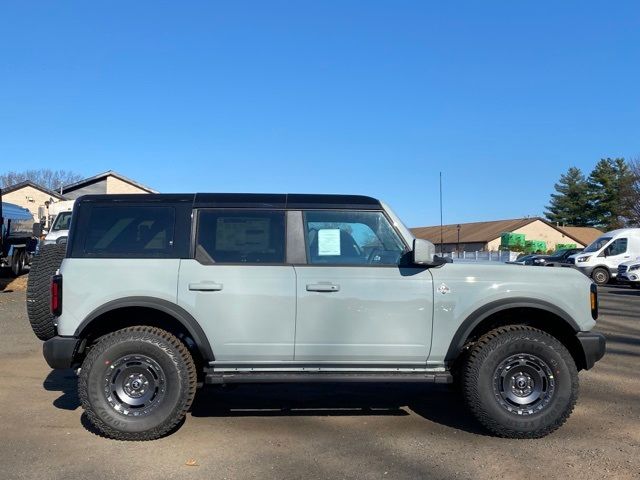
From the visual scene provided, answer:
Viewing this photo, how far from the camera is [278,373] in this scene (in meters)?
4.84

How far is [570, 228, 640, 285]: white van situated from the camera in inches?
955

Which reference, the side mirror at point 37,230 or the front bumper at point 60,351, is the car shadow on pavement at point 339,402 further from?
the side mirror at point 37,230

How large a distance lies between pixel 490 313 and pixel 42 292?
3.89 meters

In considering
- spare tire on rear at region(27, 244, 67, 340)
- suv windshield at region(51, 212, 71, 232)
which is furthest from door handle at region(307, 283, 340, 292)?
suv windshield at region(51, 212, 71, 232)

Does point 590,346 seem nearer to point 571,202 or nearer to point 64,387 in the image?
point 64,387

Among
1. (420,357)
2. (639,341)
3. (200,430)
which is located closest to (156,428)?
(200,430)

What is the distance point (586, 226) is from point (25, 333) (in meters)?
81.6

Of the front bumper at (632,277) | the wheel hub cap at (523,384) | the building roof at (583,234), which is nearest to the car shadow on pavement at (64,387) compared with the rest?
the wheel hub cap at (523,384)

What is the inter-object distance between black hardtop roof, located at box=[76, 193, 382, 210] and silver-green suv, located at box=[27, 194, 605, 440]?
0.48 feet

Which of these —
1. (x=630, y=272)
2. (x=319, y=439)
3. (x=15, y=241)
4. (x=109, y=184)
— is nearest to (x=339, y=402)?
(x=319, y=439)

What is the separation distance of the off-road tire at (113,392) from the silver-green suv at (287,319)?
0.03ft

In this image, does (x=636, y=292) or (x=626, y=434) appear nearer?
(x=626, y=434)

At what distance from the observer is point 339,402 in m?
5.93

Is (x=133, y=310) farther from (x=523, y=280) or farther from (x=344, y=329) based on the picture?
(x=523, y=280)
